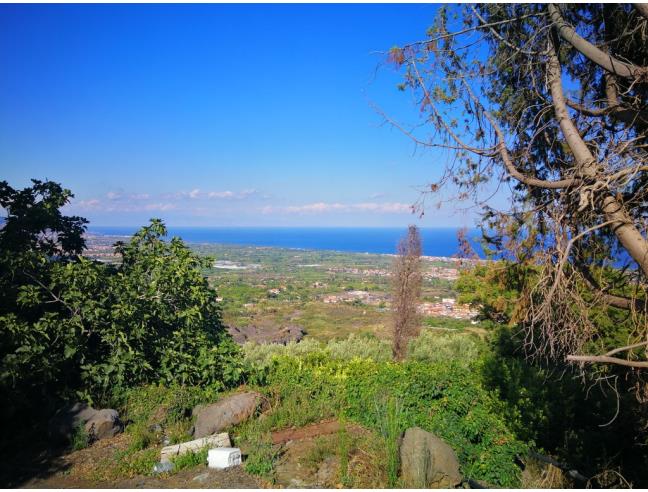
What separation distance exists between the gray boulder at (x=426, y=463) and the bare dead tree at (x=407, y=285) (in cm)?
1363

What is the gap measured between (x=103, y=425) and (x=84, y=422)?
0.26 metres

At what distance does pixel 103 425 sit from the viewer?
600 centimetres

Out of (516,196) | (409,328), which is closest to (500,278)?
(516,196)

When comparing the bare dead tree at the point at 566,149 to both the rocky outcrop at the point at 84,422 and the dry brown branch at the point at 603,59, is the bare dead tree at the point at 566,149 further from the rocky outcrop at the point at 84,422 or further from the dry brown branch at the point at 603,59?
the rocky outcrop at the point at 84,422

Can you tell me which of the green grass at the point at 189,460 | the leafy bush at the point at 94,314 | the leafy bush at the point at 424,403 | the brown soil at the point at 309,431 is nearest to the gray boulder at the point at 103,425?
the leafy bush at the point at 94,314

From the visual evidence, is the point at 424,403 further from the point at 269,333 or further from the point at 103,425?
the point at 269,333

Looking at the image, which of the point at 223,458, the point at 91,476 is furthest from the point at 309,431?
the point at 91,476

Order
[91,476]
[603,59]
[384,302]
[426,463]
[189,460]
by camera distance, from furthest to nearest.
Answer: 1. [384,302]
2. [189,460]
3. [91,476]
4. [426,463]
5. [603,59]

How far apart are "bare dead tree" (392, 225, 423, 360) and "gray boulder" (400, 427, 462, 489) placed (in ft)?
44.7

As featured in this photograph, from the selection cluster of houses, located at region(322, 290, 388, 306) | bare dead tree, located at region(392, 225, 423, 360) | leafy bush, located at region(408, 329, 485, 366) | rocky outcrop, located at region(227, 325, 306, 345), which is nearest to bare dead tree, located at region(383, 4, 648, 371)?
leafy bush, located at region(408, 329, 485, 366)

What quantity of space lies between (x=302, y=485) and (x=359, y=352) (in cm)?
1244

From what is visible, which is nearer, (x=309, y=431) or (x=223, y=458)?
(x=223, y=458)

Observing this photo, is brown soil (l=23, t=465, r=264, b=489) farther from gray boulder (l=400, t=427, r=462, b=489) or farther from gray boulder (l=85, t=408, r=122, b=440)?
gray boulder (l=400, t=427, r=462, b=489)

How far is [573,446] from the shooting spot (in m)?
5.84
